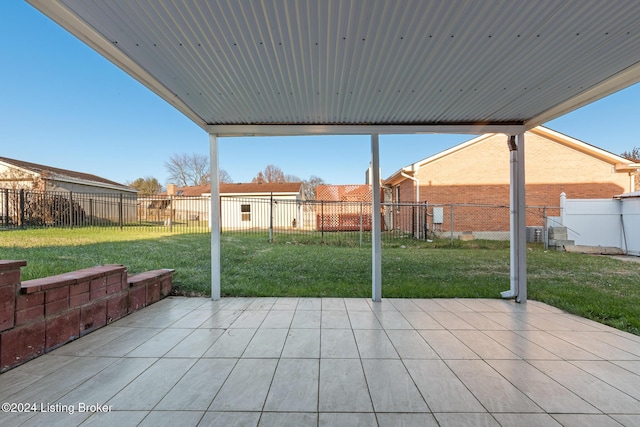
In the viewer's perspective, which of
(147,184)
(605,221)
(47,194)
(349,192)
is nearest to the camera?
(47,194)

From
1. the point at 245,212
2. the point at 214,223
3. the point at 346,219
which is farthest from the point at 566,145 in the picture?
the point at 245,212

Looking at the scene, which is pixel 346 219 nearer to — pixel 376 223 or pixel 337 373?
Answer: pixel 376 223

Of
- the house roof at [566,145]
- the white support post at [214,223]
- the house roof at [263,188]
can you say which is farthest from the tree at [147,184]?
the white support post at [214,223]

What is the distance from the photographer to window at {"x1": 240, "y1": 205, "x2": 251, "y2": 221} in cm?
1594

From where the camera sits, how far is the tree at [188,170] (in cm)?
2895

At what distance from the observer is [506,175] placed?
11477 mm

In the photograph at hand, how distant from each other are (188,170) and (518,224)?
3053 cm

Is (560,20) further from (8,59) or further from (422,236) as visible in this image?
(422,236)

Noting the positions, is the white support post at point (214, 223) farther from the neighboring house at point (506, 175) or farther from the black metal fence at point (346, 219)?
the neighboring house at point (506, 175)

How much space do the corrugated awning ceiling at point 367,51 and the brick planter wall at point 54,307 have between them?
79.1 inches

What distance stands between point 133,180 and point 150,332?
29361 millimetres

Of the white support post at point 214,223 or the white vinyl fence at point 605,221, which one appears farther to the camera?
the white vinyl fence at point 605,221

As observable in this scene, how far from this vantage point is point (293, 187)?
18984 millimetres

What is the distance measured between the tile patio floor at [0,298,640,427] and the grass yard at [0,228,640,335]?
41.6 inches
